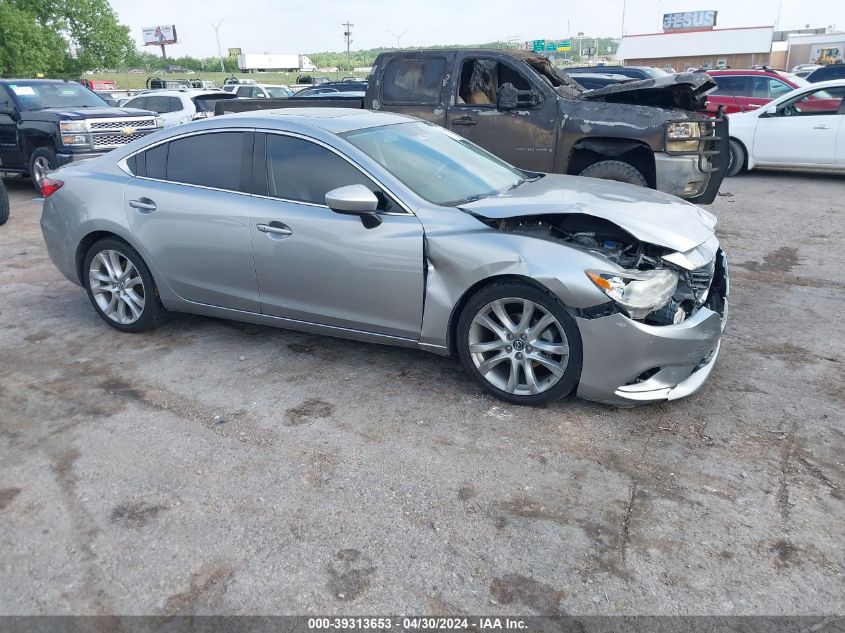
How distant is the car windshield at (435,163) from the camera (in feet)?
14.5

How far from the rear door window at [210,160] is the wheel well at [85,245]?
677mm

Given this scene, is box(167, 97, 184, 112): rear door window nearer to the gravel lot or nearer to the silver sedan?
the silver sedan

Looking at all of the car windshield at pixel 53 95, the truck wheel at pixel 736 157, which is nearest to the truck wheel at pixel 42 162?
the car windshield at pixel 53 95

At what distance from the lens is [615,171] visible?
777cm

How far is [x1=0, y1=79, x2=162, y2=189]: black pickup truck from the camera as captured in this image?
34.4ft

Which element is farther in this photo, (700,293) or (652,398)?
(700,293)

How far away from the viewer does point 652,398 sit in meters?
3.80

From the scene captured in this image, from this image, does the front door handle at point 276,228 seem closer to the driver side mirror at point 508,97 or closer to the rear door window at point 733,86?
the driver side mirror at point 508,97

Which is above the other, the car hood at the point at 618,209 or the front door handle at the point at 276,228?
the car hood at the point at 618,209

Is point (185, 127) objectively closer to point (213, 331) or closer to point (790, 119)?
point (213, 331)

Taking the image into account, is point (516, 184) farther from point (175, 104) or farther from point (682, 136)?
point (175, 104)

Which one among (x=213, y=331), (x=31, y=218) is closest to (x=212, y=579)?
(x=213, y=331)

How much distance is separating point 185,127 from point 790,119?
10268 mm

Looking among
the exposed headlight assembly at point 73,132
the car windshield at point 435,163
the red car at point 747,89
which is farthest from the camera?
the red car at point 747,89
